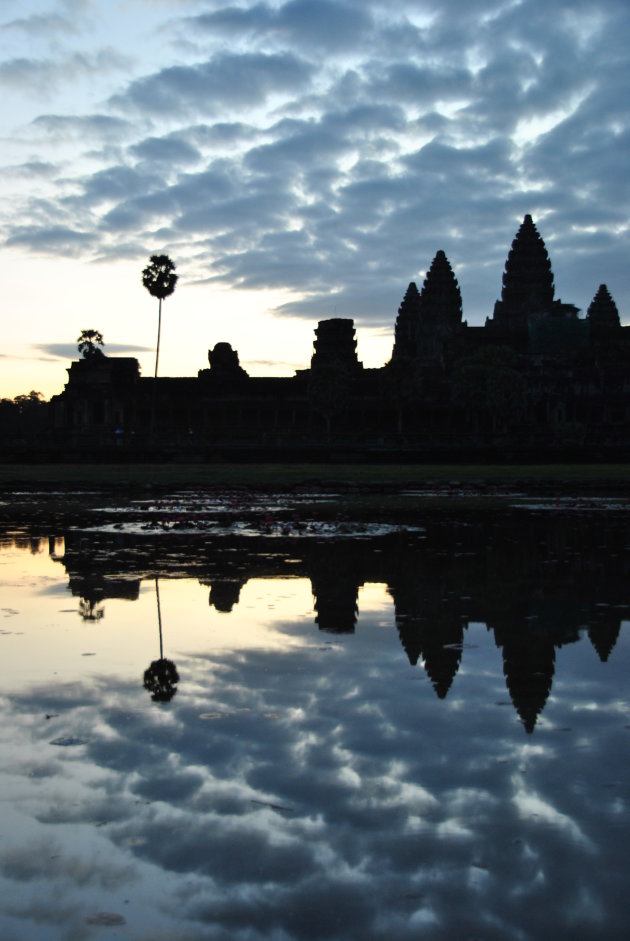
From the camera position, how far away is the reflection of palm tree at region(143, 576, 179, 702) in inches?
294

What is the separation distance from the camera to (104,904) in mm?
4230

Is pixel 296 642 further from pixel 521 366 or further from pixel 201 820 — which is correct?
pixel 521 366

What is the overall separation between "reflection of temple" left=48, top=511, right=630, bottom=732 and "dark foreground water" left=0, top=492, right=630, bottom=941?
0.07 metres

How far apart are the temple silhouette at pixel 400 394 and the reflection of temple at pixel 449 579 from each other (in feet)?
219

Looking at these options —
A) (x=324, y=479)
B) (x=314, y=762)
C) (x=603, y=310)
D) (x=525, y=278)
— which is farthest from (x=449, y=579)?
(x=603, y=310)

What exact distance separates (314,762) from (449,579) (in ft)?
25.6

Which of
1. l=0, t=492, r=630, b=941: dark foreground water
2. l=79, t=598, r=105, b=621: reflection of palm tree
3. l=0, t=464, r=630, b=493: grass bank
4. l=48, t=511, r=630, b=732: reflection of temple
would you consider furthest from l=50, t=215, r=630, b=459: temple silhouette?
l=0, t=492, r=630, b=941: dark foreground water

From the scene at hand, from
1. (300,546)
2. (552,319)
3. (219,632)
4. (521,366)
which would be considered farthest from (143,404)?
(219,632)

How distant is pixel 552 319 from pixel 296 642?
444 ft

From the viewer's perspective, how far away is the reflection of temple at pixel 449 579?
9117 mm

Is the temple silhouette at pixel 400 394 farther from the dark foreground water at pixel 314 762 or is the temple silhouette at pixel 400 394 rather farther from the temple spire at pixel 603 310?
the dark foreground water at pixel 314 762

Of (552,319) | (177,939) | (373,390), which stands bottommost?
(177,939)

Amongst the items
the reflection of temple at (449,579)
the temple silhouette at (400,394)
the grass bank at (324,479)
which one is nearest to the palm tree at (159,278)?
the temple silhouette at (400,394)

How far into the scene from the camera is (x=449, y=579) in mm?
13484
